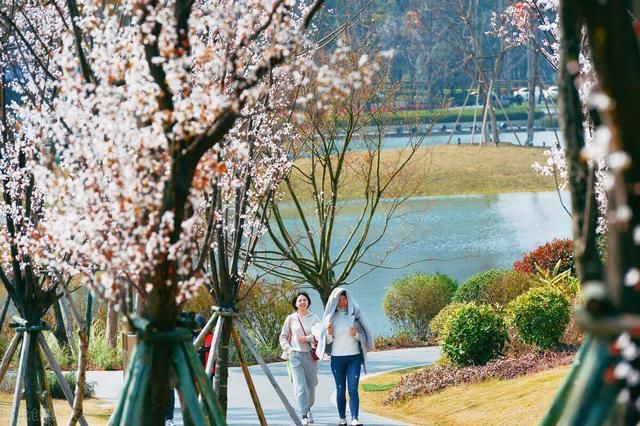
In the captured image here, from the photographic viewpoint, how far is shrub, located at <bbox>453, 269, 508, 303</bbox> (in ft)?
68.2

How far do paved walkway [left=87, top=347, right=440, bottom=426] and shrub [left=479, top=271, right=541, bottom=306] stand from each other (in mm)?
1259

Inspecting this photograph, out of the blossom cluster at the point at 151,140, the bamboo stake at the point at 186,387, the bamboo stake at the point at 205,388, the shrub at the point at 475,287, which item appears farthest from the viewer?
the shrub at the point at 475,287

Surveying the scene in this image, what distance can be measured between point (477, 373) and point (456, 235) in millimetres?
21622

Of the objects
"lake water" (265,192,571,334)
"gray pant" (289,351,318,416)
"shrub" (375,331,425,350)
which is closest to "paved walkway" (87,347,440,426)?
"gray pant" (289,351,318,416)

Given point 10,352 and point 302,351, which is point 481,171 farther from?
point 10,352

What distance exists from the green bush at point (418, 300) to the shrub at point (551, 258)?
1452mm

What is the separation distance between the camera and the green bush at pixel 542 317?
15.4m

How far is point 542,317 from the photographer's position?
1545cm

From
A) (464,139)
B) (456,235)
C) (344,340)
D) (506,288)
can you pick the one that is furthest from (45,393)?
(464,139)

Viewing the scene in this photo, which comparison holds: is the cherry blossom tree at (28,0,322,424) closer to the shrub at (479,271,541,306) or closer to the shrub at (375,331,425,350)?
the shrub at (479,271,541,306)

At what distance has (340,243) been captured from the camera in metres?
34.5

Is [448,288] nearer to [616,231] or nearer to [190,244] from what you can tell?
Result: [190,244]

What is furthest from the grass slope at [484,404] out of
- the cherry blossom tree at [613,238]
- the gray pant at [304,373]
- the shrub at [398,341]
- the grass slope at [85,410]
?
the cherry blossom tree at [613,238]

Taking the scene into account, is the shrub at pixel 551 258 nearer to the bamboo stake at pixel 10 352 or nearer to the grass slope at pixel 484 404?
the grass slope at pixel 484 404
